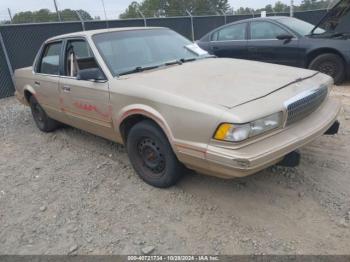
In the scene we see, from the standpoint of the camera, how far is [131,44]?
3910mm

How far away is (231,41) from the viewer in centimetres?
783

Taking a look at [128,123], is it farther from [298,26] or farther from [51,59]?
[298,26]

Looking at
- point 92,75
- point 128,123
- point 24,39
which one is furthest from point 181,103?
point 24,39

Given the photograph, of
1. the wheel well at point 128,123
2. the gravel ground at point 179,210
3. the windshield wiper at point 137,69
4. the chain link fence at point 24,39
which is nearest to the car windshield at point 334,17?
the gravel ground at point 179,210

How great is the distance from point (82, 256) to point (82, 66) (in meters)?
2.33

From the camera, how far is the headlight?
8.16 feet

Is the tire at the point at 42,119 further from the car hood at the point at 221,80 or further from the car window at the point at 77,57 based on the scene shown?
the car hood at the point at 221,80

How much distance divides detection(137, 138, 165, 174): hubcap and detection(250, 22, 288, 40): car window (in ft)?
16.4

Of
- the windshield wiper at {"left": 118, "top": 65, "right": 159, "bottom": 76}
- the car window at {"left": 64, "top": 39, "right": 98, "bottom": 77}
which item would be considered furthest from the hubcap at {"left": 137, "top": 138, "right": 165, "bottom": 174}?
the car window at {"left": 64, "top": 39, "right": 98, "bottom": 77}

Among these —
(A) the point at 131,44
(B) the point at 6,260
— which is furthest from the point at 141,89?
(B) the point at 6,260

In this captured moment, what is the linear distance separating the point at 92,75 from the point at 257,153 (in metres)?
2.01

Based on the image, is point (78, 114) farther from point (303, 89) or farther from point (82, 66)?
point (303, 89)

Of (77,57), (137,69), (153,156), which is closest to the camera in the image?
(153,156)

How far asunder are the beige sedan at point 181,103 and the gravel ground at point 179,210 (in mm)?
393
